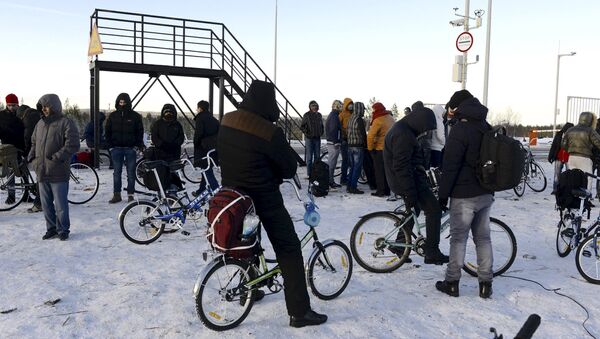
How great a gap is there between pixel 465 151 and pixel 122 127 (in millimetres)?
6467

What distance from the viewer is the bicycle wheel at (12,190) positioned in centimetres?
809

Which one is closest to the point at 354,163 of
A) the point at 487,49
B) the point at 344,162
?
the point at 344,162

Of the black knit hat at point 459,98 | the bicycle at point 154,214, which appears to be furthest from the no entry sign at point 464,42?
the bicycle at point 154,214

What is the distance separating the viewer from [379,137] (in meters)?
10.0

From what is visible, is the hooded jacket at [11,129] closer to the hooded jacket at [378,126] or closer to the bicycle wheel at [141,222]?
the bicycle wheel at [141,222]

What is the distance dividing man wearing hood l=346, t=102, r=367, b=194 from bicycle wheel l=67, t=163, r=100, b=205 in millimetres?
5276

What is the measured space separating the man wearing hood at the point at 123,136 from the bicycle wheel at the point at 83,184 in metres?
0.45

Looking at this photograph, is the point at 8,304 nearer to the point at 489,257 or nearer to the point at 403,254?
the point at 403,254

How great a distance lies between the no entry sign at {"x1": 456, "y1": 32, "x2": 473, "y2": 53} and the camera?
14.5 meters

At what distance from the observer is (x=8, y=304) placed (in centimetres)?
431

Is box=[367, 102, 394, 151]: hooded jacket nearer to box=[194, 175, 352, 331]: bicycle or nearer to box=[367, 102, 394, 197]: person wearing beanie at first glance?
box=[367, 102, 394, 197]: person wearing beanie

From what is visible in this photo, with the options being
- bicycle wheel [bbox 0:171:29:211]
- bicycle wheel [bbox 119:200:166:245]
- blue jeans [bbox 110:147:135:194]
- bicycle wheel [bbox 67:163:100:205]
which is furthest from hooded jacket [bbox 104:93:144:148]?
bicycle wheel [bbox 119:200:166:245]

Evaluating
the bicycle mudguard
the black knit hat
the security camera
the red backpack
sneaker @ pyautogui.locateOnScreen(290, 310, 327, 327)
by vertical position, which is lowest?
sneaker @ pyautogui.locateOnScreen(290, 310, 327, 327)

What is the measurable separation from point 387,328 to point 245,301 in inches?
46.7
